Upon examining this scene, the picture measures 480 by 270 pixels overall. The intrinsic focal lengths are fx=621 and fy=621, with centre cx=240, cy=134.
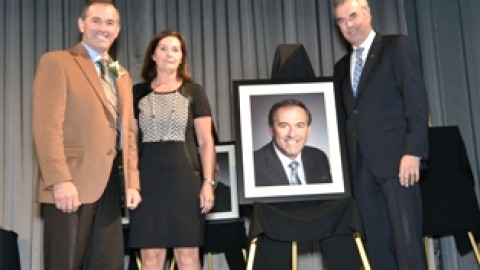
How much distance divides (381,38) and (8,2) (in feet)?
9.38

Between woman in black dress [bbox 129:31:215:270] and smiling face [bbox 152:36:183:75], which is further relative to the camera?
smiling face [bbox 152:36:183:75]

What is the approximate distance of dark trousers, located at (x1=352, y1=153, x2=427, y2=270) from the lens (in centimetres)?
297

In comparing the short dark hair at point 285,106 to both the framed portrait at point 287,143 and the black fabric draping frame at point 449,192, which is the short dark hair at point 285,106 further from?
the black fabric draping frame at point 449,192

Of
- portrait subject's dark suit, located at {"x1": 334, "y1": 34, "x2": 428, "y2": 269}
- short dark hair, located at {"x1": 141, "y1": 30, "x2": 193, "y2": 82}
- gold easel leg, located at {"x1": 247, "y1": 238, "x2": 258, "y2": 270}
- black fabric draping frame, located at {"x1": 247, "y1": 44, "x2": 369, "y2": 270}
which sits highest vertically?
short dark hair, located at {"x1": 141, "y1": 30, "x2": 193, "y2": 82}

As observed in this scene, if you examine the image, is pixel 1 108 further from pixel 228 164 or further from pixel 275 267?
pixel 275 267

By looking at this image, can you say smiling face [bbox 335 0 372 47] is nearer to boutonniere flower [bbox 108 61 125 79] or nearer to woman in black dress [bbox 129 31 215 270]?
woman in black dress [bbox 129 31 215 270]

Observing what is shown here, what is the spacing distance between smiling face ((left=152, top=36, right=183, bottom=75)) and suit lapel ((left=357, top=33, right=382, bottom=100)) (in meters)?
0.96

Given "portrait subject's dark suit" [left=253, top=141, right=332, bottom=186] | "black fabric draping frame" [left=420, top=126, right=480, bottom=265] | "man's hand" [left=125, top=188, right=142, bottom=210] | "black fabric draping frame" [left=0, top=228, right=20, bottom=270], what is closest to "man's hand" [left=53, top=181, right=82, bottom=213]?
"man's hand" [left=125, top=188, right=142, bottom=210]

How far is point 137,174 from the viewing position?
295cm

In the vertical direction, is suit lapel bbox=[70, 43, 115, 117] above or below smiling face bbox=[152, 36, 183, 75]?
below

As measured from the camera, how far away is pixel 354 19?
3.27 m

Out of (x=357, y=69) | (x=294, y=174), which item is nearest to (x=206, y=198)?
(x=294, y=174)

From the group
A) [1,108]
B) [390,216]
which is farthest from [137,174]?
[1,108]

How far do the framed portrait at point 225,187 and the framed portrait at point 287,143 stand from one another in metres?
A: 0.60
